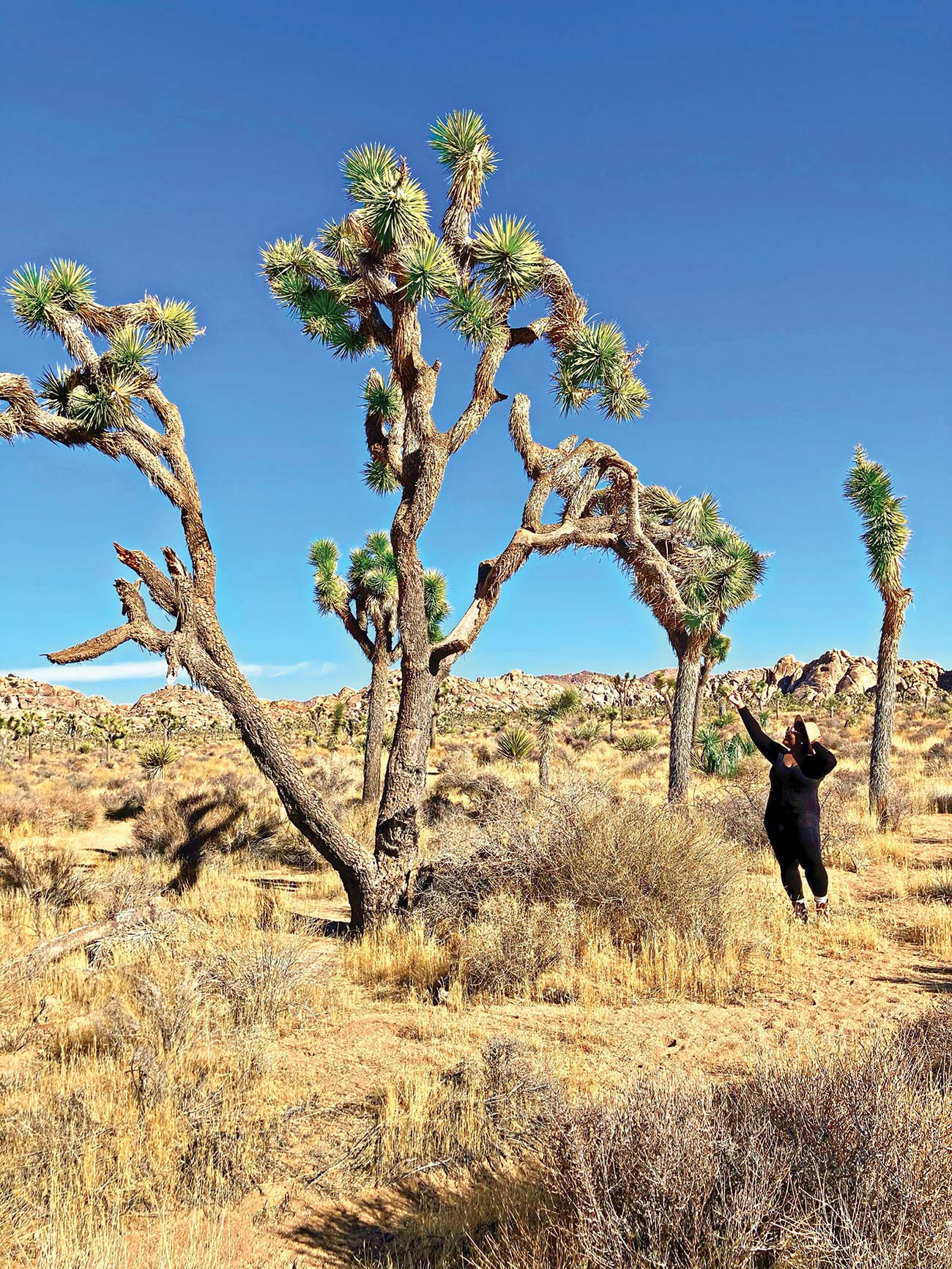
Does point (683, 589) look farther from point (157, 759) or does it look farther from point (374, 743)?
point (157, 759)

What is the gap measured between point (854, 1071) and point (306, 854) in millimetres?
10933

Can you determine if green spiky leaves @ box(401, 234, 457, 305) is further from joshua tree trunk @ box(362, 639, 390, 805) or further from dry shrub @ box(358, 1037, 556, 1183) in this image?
joshua tree trunk @ box(362, 639, 390, 805)

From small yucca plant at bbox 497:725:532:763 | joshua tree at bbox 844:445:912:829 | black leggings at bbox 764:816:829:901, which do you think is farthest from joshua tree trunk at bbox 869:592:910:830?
small yucca plant at bbox 497:725:532:763

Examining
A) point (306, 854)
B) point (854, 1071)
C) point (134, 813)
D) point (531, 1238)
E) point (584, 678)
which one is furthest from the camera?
point (584, 678)

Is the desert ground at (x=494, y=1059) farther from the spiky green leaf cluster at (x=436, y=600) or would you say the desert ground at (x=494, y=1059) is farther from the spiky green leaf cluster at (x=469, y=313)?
the spiky green leaf cluster at (x=436, y=600)

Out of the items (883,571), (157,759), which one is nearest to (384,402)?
(883,571)

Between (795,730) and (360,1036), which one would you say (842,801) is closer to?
(795,730)

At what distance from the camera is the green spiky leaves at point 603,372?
973cm

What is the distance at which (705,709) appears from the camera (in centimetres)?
4622

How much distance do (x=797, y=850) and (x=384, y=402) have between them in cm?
698

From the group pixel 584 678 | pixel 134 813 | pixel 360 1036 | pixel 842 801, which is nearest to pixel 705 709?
pixel 842 801

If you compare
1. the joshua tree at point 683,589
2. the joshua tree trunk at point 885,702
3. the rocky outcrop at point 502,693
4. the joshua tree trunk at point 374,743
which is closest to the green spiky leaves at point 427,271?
the joshua tree at point 683,589

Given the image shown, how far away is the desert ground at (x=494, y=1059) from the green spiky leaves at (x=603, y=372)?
16.6 ft

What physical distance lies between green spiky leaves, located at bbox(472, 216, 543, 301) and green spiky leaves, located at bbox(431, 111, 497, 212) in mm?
636
